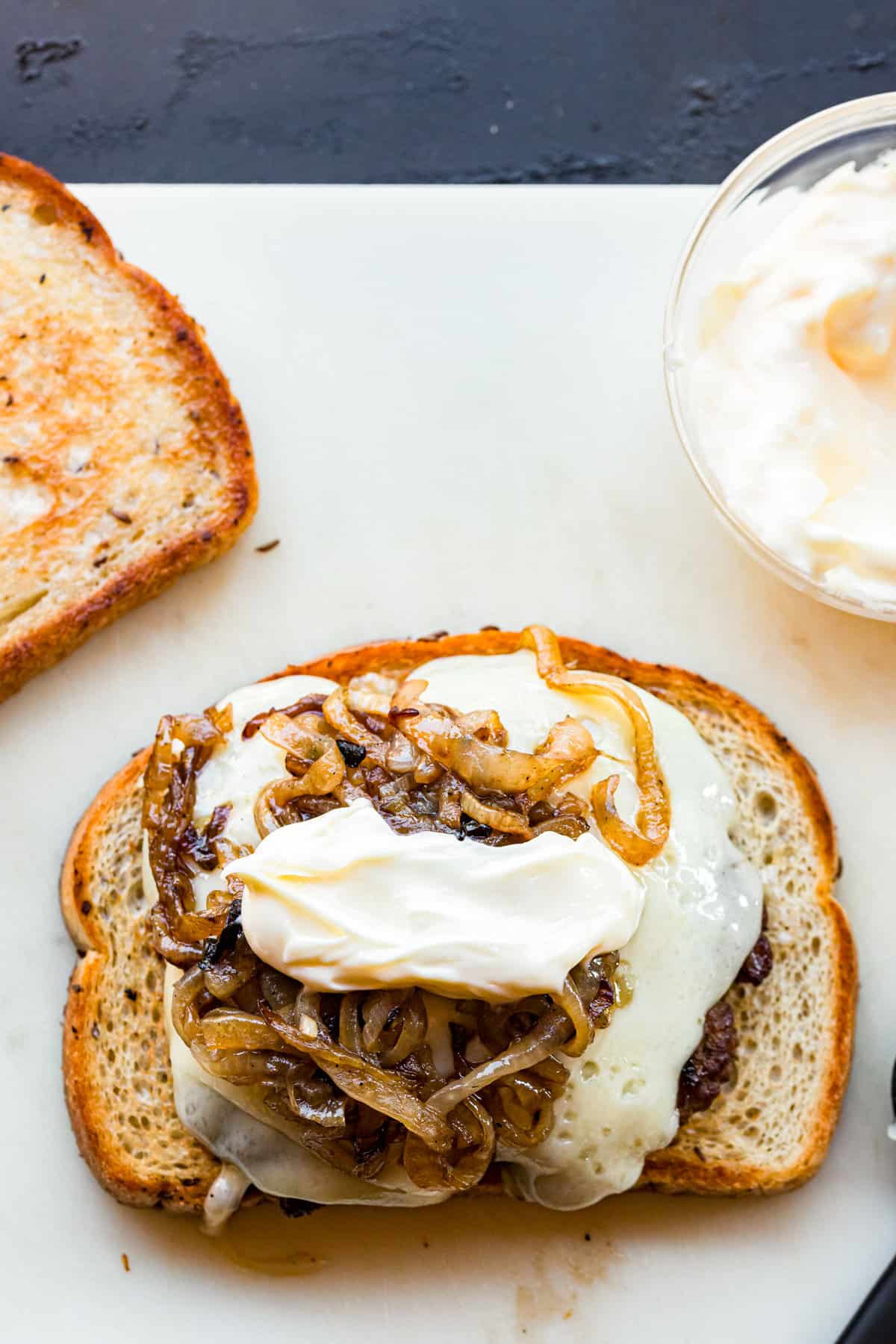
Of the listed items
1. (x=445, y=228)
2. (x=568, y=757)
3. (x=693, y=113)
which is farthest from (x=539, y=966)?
(x=693, y=113)

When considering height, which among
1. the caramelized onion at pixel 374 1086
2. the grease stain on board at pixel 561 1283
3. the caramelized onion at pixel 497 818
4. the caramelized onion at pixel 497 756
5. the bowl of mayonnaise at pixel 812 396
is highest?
the bowl of mayonnaise at pixel 812 396

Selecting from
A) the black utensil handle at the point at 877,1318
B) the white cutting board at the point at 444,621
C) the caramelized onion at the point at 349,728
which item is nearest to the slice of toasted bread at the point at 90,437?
the white cutting board at the point at 444,621

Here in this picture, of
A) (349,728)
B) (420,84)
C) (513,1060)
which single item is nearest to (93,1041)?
(349,728)

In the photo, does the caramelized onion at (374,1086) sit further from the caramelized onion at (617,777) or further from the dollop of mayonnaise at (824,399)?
the dollop of mayonnaise at (824,399)

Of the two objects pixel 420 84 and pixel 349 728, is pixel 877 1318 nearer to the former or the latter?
pixel 349 728

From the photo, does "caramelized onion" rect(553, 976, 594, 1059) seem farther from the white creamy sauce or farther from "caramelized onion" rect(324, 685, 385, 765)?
"caramelized onion" rect(324, 685, 385, 765)
